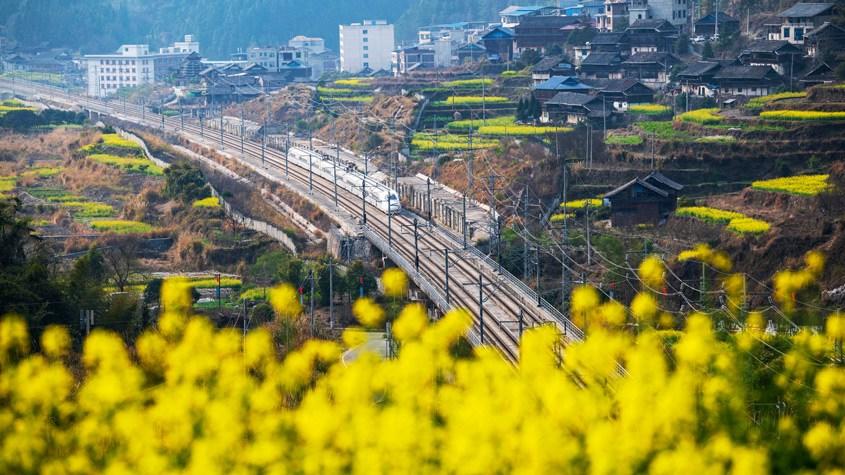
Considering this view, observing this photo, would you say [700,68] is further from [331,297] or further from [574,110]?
[331,297]

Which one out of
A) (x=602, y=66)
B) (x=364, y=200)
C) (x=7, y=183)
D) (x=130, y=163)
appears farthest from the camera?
(x=602, y=66)

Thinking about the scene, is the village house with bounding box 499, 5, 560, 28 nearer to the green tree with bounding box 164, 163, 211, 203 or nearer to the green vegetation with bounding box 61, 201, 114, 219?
the green tree with bounding box 164, 163, 211, 203

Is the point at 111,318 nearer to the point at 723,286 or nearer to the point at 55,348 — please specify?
the point at 55,348

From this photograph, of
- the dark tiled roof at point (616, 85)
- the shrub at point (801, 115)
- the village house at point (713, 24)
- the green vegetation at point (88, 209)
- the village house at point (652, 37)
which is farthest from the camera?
the village house at point (713, 24)

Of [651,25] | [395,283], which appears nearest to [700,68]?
[651,25]

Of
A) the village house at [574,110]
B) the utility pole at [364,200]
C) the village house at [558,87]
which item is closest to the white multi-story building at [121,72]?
the village house at [558,87]

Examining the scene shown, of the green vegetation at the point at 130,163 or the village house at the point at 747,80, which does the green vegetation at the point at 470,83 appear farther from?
the village house at the point at 747,80

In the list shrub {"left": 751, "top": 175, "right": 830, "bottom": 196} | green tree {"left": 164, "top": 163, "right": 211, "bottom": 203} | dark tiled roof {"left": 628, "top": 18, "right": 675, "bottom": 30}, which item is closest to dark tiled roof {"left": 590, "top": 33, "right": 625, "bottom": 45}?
dark tiled roof {"left": 628, "top": 18, "right": 675, "bottom": 30}
